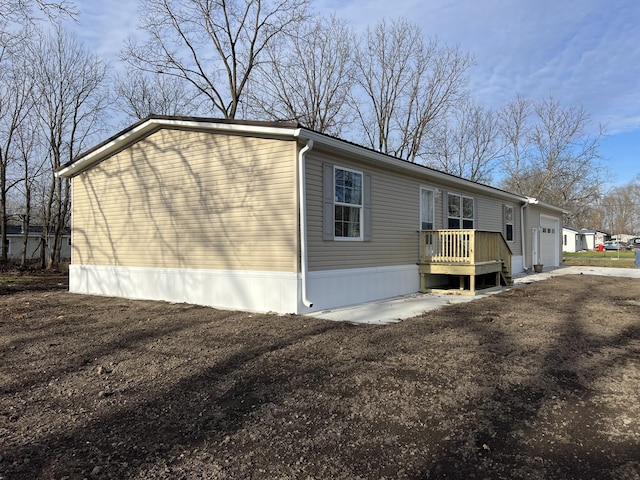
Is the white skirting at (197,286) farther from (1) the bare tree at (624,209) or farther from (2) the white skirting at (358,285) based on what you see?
(1) the bare tree at (624,209)

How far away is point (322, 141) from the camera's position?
24.7 feet

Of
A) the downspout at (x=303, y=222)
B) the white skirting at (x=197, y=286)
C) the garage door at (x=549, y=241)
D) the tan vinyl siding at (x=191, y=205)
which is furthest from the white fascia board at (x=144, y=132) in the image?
the garage door at (x=549, y=241)

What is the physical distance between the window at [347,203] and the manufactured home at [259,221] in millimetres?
29

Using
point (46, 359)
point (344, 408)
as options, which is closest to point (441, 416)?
point (344, 408)

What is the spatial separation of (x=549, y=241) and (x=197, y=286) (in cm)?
1859

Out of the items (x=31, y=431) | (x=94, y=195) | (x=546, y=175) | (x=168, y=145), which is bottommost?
(x=31, y=431)

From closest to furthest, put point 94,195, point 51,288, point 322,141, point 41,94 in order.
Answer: point 322,141 → point 94,195 → point 51,288 → point 41,94

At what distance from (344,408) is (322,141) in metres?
5.13

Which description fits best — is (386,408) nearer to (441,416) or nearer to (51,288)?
(441,416)

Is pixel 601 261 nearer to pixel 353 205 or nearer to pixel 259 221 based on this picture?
pixel 353 205

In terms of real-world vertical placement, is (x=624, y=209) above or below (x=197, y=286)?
above

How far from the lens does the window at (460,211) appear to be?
1237 cm

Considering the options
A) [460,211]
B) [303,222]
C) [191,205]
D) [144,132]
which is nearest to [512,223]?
[460,211]

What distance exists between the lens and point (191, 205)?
29.3ft
